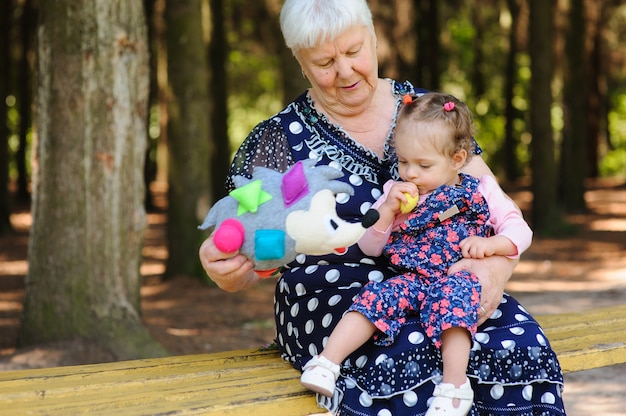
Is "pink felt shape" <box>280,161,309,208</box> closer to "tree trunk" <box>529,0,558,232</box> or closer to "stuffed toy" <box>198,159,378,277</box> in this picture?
"stuffed toy" <box>198,159,378,277</box>

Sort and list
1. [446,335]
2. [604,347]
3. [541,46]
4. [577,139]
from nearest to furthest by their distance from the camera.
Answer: [446,335]
[604,347]
[541,46]
[577,139]

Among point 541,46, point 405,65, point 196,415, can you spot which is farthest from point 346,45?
point 405,65

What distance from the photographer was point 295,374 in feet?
10.9

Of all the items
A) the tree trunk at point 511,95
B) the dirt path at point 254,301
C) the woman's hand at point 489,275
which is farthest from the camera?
the tree trunk at point 511,95

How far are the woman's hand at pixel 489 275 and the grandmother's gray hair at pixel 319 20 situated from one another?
1.01 meters

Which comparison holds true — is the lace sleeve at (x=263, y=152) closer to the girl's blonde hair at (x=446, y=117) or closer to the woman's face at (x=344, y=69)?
the woman's face at (x=344, y=69)

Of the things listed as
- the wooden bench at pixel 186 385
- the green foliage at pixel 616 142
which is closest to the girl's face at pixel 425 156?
the wooden bench at pixel 186 385

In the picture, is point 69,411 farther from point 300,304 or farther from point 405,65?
point 405,65

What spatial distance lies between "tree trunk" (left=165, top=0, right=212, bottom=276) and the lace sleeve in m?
6.46

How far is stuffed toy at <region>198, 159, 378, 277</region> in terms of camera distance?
288cm

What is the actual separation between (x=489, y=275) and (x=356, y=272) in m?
0.51

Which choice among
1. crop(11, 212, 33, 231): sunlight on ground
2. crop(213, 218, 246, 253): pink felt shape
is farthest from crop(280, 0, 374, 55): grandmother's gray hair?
crop(11, 212, 33, 231): sunlight on ground

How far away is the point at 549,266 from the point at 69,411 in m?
9.98

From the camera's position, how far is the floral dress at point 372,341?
2979mm
